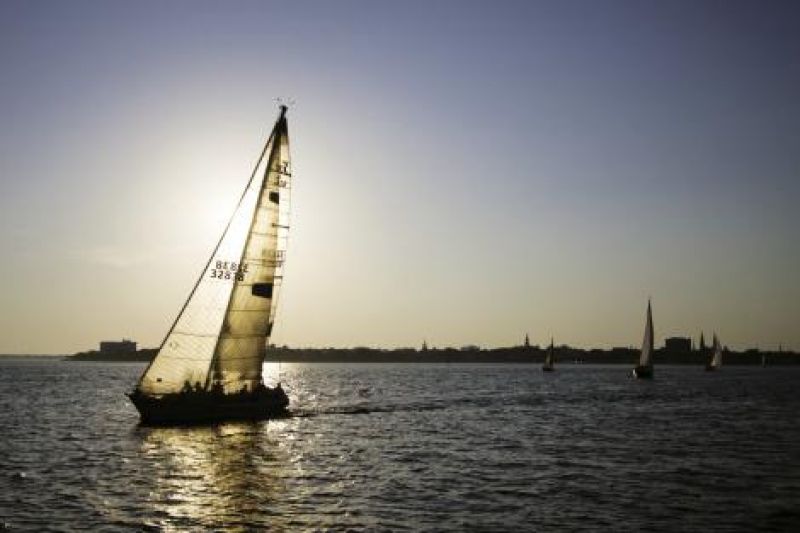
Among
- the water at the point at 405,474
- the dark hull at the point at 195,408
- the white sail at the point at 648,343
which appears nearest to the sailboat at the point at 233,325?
the dark hull at the point at 195,408

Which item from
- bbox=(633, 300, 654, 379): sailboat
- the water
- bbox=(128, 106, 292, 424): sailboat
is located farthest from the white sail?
bbox=(128, 106, 292, 424): sailboat

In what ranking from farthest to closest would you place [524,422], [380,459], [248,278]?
[524,422]
[248,278]
[380,459]

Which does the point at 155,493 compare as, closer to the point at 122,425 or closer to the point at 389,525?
the point at 389,525

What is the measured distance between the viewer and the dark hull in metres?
49.0

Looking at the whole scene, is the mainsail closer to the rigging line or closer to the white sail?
the rigging line

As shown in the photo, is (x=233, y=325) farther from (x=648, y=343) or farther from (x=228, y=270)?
(x=648, y=343)

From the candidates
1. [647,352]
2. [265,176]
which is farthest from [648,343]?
[265,176]

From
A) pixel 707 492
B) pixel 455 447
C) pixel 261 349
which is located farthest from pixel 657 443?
pixel 261 349

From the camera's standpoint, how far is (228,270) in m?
51.2

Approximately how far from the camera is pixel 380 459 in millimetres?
40406

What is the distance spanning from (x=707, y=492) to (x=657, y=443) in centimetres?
1699

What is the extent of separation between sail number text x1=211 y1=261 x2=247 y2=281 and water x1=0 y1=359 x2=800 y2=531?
10.2 meters

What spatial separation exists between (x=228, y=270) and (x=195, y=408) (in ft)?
30.5

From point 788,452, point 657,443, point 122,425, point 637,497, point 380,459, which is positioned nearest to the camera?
point 637,497
